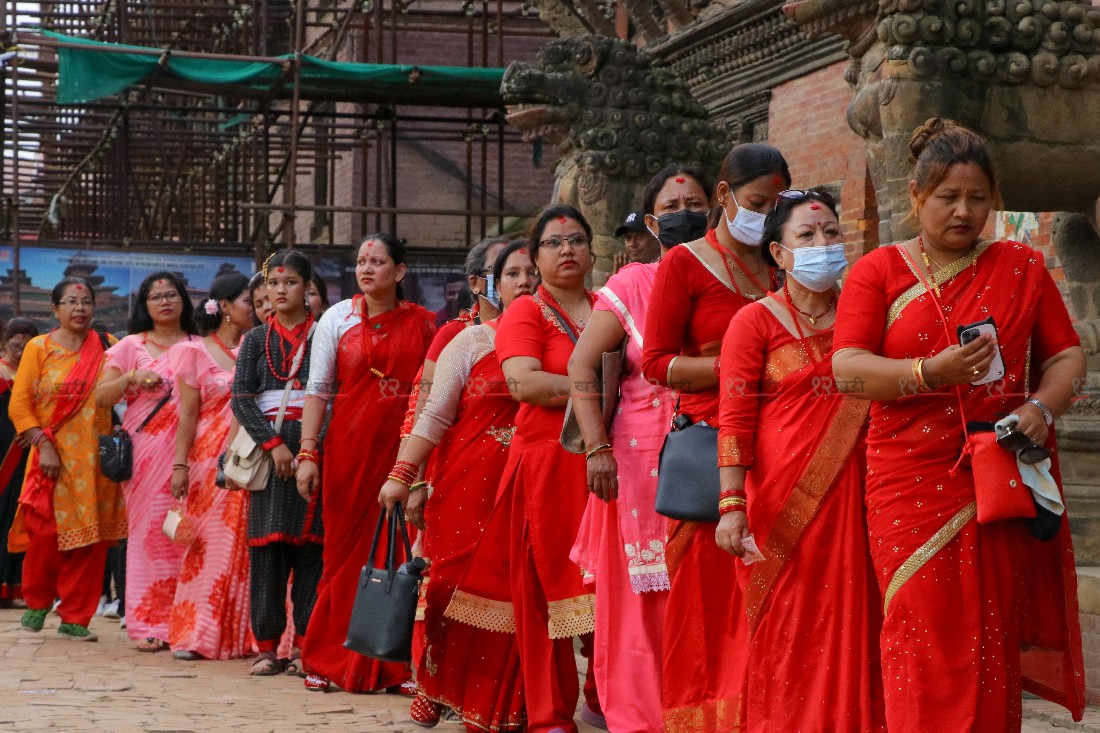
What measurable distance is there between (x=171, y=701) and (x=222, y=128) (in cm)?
1482

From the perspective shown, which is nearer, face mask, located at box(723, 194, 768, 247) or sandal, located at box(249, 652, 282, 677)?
face mask, located at box(723, 194, 768, 247)

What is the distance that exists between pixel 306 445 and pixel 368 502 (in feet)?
1.19

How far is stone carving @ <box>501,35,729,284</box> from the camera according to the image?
1012cm

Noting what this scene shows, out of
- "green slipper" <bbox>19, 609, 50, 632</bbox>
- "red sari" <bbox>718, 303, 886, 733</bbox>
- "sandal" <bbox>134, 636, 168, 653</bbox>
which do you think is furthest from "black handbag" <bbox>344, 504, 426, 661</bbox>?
"green slipper" <bbox>19, 609, 50, 632</bbox>

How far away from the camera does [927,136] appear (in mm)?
4172

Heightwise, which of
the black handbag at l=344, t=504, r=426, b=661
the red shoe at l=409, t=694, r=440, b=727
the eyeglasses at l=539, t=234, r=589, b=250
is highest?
the eyeglasses at l=539, t=234, r=589, b=250

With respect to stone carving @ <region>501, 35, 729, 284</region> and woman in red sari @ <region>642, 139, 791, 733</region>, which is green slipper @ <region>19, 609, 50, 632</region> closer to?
stone carving @ <region>501, 35, 729, 284</region>

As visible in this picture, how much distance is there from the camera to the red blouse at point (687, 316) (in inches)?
194

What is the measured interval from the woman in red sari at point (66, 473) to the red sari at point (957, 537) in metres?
5.95

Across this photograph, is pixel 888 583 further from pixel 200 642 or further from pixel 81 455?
pixel 81 455

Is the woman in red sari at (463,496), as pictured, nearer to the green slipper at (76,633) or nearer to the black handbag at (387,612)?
the black handbag at (387,612)

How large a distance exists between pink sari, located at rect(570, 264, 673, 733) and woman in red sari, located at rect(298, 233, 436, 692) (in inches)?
83.8

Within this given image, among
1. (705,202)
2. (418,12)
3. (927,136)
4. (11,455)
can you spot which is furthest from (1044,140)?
(418,12)

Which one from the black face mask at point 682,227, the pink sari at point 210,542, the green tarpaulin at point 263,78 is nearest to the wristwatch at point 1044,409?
the black face mask at point 682,227
